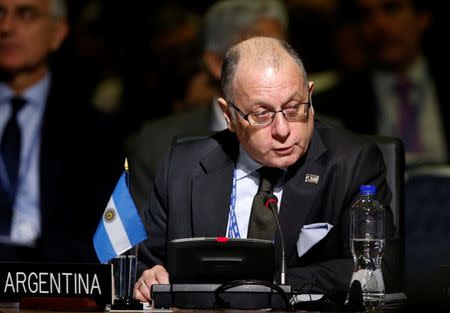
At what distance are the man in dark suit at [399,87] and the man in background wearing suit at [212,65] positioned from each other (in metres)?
0.50

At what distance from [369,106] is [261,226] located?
2.39 metres

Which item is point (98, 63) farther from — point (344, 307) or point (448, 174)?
point (344, 307)

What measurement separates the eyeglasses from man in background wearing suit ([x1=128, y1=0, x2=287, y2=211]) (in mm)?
1779

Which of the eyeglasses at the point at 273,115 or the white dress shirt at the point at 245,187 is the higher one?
the eyeglasses at the point at 273,115

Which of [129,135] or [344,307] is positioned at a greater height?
[129,135]

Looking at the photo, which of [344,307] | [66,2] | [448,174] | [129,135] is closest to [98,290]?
[344,307]

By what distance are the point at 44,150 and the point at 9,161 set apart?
7.5 inches

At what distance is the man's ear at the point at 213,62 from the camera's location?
569 centimetres

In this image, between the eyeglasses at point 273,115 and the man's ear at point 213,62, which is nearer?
the eyeglasses at point 273,115

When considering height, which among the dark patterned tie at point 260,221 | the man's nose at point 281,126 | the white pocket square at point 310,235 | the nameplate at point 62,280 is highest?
the man's nose at point 281,126

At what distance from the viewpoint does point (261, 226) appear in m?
3.62

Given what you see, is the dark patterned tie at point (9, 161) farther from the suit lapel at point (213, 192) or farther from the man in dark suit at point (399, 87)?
the suit lapel at point (213, 192)

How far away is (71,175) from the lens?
5820 millimetres

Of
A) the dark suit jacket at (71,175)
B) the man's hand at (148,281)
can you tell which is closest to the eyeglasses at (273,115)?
the man's hand at (148,281)
